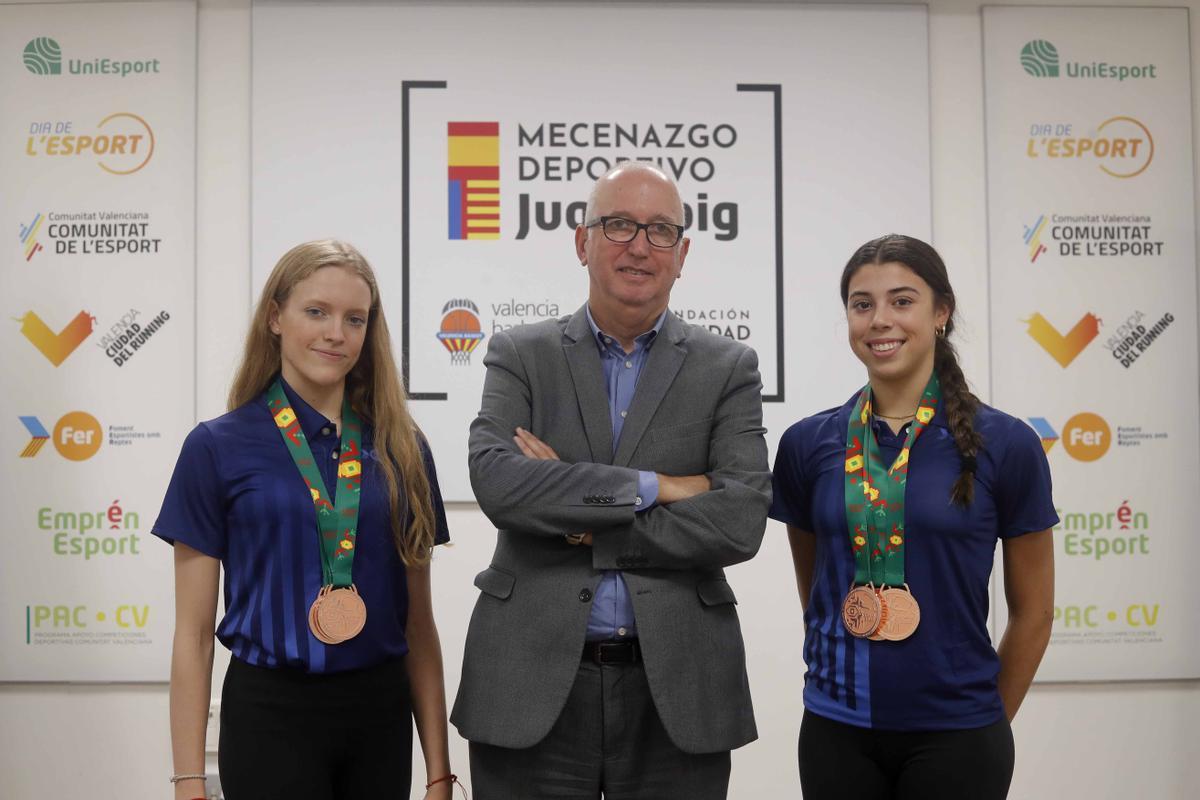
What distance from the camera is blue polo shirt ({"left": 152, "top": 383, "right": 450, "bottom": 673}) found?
2.09m

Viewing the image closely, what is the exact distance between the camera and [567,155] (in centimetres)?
408

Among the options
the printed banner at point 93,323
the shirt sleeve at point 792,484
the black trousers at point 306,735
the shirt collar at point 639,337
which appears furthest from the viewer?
the printed banner at point 93,323

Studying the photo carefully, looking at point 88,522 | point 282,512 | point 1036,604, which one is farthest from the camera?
point 88,522

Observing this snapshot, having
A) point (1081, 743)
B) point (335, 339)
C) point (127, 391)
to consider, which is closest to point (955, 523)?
point (335, 339)

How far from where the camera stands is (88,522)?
4031mm

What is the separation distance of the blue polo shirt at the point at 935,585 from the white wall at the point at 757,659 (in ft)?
6.14

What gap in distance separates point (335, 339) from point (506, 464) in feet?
1.51

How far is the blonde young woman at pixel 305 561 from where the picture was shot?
209 cm

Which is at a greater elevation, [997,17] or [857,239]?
[997,17]

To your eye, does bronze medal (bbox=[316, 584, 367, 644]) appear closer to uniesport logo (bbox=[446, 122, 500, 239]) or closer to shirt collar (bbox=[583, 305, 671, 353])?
shirt collar (bbox=[583, 305, 671, 353])

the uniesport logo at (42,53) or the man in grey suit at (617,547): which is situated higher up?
the uniesport logo at (42,53)

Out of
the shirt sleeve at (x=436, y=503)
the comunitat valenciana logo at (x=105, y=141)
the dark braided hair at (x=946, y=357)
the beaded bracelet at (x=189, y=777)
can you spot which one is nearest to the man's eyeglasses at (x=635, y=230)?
the dark braided hair at (x=946, y=357)

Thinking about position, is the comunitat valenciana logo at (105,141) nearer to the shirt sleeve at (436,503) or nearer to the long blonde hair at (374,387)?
the long blonde hair at (374,387)

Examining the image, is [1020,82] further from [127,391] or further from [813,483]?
[127,391]
